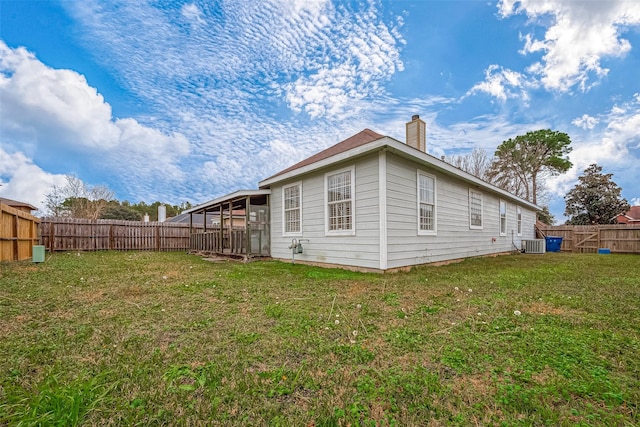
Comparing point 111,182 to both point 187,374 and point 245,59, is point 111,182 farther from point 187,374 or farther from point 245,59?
point 187,374

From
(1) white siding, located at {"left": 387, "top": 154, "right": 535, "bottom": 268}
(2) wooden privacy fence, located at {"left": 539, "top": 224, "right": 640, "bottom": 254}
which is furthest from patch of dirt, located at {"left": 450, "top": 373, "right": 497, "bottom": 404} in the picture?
(2) wooden privacy fence, located at {"left": 539, "top": 224, "right": 640, "bottom": 254}

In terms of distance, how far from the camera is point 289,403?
5.34 ft

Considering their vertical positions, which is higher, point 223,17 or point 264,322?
point 223,17

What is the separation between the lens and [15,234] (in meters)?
8.12

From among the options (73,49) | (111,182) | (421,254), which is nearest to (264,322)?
(421,254)

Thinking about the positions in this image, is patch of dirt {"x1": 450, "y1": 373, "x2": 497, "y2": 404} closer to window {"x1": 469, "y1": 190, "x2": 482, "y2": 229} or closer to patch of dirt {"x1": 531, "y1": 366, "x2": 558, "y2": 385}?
patch of dirt {"x1": 531, "y1": 366, "x2": 558, "y2": 385}

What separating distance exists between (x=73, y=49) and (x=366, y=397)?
430 inches

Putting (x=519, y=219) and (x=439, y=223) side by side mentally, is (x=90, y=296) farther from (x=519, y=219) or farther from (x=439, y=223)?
(x=519, y=219)

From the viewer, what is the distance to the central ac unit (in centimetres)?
1407

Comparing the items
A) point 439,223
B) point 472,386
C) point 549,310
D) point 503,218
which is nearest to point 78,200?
point 439,223

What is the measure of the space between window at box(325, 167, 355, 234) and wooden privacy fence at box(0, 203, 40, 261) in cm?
830

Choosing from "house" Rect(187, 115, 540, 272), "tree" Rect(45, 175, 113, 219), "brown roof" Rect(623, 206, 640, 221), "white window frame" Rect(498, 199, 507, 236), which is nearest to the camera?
"house" Rect(187, 115, 540, 272)

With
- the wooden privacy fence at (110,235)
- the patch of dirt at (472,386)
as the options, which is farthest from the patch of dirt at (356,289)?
the wooden privacy fence at (110,235)

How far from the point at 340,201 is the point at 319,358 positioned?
5.23m
